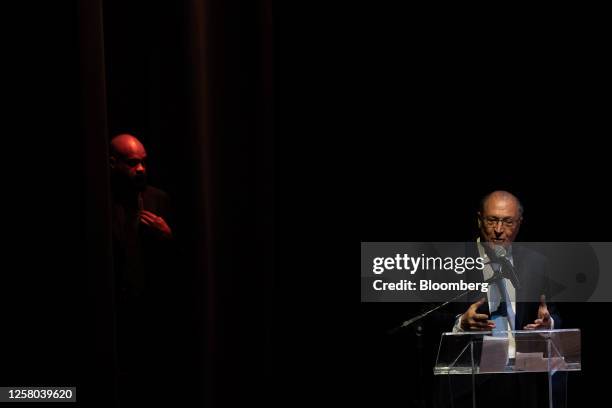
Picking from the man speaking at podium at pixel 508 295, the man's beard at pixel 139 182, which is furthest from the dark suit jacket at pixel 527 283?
the man's beard at pixel 139 182

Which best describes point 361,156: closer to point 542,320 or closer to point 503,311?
point 503,311

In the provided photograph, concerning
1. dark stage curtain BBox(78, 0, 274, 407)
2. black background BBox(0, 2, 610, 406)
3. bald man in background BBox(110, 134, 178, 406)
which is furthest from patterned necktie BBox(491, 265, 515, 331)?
bald man in background BBox(110, 134, 178, 406)

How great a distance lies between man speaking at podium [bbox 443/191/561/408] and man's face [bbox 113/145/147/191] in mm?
1106

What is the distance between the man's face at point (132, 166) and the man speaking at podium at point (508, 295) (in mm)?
1106

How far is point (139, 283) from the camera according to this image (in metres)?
3.18

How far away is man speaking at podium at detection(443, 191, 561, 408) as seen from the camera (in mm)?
3283

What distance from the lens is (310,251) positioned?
142 inches

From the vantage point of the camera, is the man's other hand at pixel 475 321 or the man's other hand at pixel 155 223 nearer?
the man's other hand at pixel 475 321

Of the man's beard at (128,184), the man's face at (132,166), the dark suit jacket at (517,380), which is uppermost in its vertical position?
the man's face at (132,166)

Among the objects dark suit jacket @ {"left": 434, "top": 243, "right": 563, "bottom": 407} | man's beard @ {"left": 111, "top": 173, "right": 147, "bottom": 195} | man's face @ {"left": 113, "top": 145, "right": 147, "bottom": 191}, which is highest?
man's face @ {"left": 113, "top": 145, "right": 147, "bottom": 191}

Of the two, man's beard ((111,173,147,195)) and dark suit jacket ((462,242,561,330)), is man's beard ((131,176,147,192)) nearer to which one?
man's beard ((111,173,147,195))

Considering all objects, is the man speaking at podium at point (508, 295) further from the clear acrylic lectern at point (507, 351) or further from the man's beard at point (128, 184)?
the man's beard at point (128, 184)

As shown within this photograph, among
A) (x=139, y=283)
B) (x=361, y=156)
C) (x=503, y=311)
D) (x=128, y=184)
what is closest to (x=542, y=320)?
(x=503, y=311)

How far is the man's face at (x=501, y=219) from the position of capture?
3.43m
